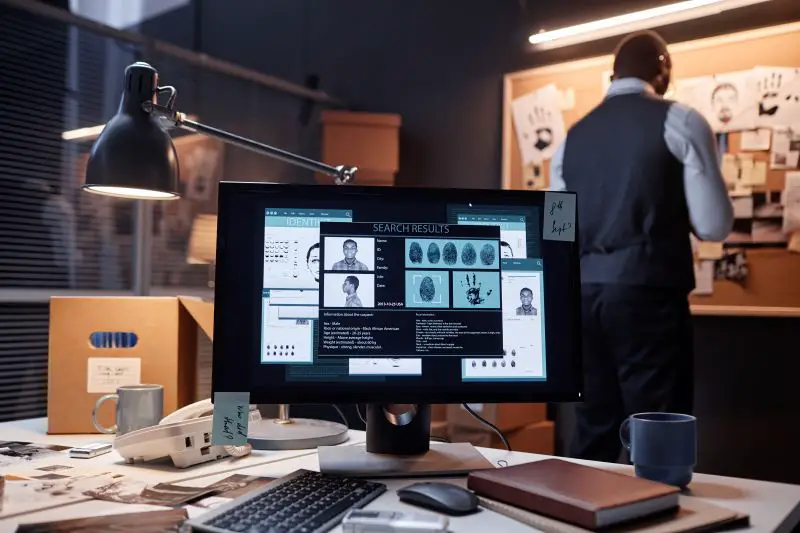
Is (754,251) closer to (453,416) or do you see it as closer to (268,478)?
(453,416)

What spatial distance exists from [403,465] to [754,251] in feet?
6.48

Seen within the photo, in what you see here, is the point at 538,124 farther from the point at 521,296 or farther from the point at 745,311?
the point at 521,296

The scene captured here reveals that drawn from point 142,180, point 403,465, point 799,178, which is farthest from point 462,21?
point 403,465

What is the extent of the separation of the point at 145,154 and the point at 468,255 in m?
0.58

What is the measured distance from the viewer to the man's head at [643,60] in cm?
210

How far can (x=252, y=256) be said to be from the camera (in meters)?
1.09

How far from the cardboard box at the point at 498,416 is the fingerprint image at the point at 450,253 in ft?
5.27

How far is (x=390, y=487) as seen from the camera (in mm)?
994

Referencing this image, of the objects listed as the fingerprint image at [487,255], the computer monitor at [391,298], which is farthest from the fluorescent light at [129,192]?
the fingerprint image at [487,255]

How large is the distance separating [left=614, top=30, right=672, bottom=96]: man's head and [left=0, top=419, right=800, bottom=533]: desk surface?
52.9 inches

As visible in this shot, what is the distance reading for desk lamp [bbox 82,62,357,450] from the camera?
1220mm

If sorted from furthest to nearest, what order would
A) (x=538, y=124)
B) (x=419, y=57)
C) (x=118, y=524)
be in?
(x=419, y=57) → (x=538, y=124) → (x=118, y=524)

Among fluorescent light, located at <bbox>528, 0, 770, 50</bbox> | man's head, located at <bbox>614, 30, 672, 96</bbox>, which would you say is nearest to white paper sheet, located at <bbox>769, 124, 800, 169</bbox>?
fluorescent light, located at <bbox>528, 0, 770, 50</bbox>

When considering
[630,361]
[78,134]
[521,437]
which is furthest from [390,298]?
[78,134]
